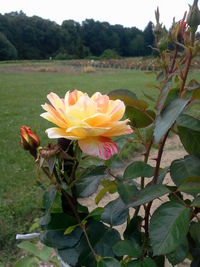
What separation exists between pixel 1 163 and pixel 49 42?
3269cm

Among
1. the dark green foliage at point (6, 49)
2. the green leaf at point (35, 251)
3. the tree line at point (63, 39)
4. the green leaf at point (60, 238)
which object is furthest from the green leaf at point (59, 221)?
the dark green foliage at point (6, 49)

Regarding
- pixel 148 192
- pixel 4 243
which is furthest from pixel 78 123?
pixel 4 243

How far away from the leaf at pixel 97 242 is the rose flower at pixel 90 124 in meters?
0.15

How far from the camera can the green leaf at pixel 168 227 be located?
15.4 inches

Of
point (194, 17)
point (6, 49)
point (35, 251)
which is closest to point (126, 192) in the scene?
point (194, 17)

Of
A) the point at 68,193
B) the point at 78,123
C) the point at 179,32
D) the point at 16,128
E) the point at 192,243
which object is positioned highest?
the point at 179,32

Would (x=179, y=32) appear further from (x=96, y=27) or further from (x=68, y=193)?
(x=96, y=27)

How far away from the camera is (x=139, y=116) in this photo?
51cm

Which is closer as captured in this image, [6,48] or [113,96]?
[113,96]

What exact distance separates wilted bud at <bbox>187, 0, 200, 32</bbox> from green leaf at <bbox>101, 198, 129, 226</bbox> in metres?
0.28

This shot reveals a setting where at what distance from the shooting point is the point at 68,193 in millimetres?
467

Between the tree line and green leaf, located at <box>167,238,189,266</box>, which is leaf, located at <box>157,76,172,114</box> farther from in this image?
the tree line

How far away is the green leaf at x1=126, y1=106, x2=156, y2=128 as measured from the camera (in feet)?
1.66

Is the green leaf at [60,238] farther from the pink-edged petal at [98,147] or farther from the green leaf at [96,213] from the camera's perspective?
the pink-edged petal at [98,147]
